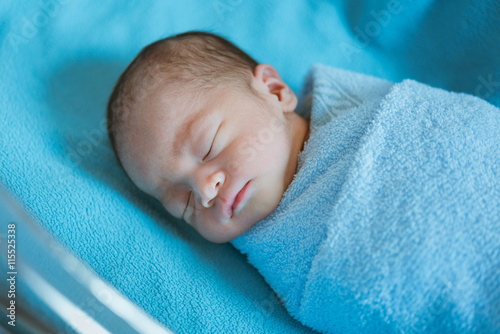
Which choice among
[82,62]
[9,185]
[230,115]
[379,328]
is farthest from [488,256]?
[82,62]

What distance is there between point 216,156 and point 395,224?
392mm

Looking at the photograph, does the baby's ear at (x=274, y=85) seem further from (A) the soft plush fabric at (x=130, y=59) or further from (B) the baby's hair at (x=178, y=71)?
(A) the soft plush fabric at (x=130, y=59)

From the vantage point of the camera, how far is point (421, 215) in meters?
0.89

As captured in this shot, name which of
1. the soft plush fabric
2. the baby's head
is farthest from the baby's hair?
the soft plush fabric

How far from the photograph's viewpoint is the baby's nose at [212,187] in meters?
1.01

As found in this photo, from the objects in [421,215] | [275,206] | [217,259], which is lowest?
[217,259]

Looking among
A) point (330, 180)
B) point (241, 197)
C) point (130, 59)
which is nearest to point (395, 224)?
point (330, 180)

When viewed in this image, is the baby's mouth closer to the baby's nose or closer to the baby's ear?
the baby's nose

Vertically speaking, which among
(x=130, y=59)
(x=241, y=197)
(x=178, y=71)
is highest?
(x=178, y=71)

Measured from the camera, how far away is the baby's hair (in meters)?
1.08

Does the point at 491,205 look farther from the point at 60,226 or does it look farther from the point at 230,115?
the point at 60,226

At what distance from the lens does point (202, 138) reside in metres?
1.04

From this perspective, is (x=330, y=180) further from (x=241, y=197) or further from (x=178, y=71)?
(x=178, y=71)

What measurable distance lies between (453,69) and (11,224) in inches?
47.5
